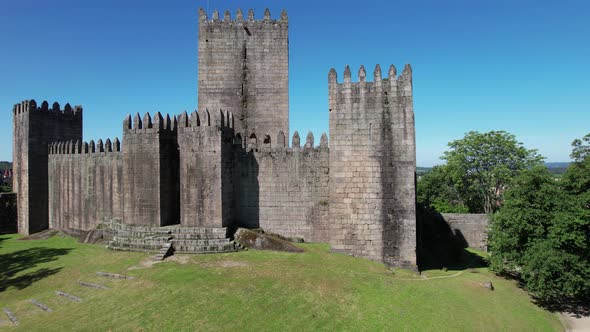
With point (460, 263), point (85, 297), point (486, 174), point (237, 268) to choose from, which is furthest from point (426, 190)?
point (85, 297)

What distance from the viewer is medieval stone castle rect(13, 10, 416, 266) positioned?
54.3 feet

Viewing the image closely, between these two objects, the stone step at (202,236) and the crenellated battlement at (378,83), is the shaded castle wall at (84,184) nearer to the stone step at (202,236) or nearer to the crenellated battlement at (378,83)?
the stone step at (202,236)

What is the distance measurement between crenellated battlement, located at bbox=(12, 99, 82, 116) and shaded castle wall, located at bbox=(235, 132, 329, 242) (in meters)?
18.4

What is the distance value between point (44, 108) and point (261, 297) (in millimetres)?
25661

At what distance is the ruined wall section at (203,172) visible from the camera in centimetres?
1762

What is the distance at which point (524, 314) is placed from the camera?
516 inches

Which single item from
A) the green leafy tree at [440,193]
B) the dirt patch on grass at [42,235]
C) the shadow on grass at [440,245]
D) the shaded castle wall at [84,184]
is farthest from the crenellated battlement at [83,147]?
the green leafy tree at [440,193]

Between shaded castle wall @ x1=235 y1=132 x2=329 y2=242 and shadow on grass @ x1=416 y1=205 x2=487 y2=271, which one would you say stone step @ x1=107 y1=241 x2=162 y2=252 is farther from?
shadow on grass @ x1=416 y1=205 x2=487 y2=271

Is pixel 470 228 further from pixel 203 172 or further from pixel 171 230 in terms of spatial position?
pixel 171 230

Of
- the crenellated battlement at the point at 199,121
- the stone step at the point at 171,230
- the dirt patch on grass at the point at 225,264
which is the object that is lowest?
the dirt patch on grass at the point at 225,264

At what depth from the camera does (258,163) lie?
1947cm

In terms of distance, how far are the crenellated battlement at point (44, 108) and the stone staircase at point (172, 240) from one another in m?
15.6

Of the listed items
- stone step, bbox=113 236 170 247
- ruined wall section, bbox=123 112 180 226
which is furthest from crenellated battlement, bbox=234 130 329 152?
stone step, bbox=113 236 170 247

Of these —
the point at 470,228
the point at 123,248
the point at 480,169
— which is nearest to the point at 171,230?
the point at 123,248
